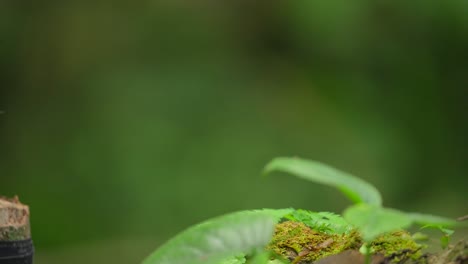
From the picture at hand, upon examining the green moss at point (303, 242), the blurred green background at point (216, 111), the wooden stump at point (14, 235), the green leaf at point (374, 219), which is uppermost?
the blurred green background at point (216, 111)

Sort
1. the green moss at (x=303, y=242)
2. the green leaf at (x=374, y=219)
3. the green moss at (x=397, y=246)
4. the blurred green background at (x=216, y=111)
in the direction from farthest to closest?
the blurred green background at (x=216, y=111) < the green moss at (x=303, y=242) < the green moss at (x=397, y=246) < the green leaf at (x=374, y=219)

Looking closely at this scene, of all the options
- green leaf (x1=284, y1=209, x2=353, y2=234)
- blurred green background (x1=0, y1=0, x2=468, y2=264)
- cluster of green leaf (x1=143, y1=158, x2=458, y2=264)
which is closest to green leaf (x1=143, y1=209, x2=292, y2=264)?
cluster of green leaf (x1=143, y1=158, x2=458, y2=264)

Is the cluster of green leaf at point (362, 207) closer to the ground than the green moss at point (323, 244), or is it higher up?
higher up

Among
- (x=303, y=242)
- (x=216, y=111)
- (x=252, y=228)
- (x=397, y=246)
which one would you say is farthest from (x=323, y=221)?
(x=216, y=111)

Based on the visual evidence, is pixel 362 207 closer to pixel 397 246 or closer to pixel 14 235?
pixel 397 246

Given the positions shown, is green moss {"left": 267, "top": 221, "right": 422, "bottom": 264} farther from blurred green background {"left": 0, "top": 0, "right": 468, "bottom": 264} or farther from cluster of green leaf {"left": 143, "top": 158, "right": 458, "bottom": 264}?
blurred green background {"left": 0, "top": 0, "right": 468, "bottom": 264}

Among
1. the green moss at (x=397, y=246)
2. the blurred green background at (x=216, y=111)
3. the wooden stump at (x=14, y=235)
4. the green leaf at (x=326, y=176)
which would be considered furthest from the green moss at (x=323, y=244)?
the blurred green background at (x=216, y=111)

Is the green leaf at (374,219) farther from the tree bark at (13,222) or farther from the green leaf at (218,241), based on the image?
the tree bark at (13,222)
